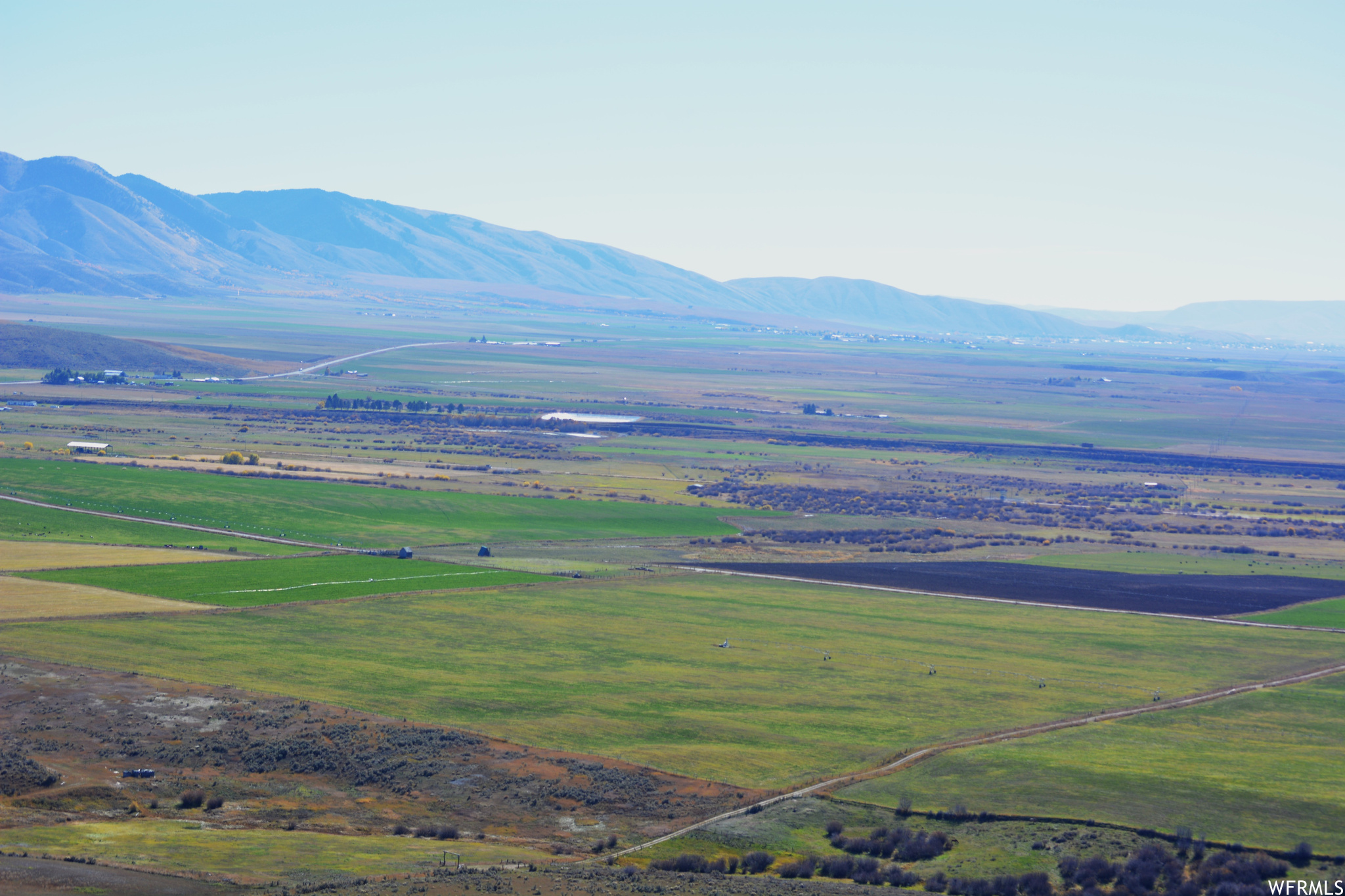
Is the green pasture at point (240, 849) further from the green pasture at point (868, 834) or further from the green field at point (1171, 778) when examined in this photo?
the green field at point (1171, 778)

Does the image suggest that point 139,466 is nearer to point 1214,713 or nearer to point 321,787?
point 321,787

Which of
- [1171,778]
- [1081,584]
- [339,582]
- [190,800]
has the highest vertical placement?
[1171,778]

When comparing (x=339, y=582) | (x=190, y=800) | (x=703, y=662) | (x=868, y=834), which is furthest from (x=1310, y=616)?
(x=190, y=800)

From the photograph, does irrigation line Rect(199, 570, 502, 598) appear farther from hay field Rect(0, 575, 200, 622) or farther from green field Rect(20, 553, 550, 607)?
hay field Rect(0, 575, 200, 622)

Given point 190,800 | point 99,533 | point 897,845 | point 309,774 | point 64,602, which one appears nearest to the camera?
point 897,845

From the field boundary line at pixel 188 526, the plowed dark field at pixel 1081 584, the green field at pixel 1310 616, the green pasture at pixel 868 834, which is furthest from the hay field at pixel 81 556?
the green field at pixel 1310 616

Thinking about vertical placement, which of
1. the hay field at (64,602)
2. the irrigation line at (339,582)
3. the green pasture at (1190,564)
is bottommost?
the irrigation line at (339,582)

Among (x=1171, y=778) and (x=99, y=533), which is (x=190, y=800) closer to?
(x=1171, y=778)
